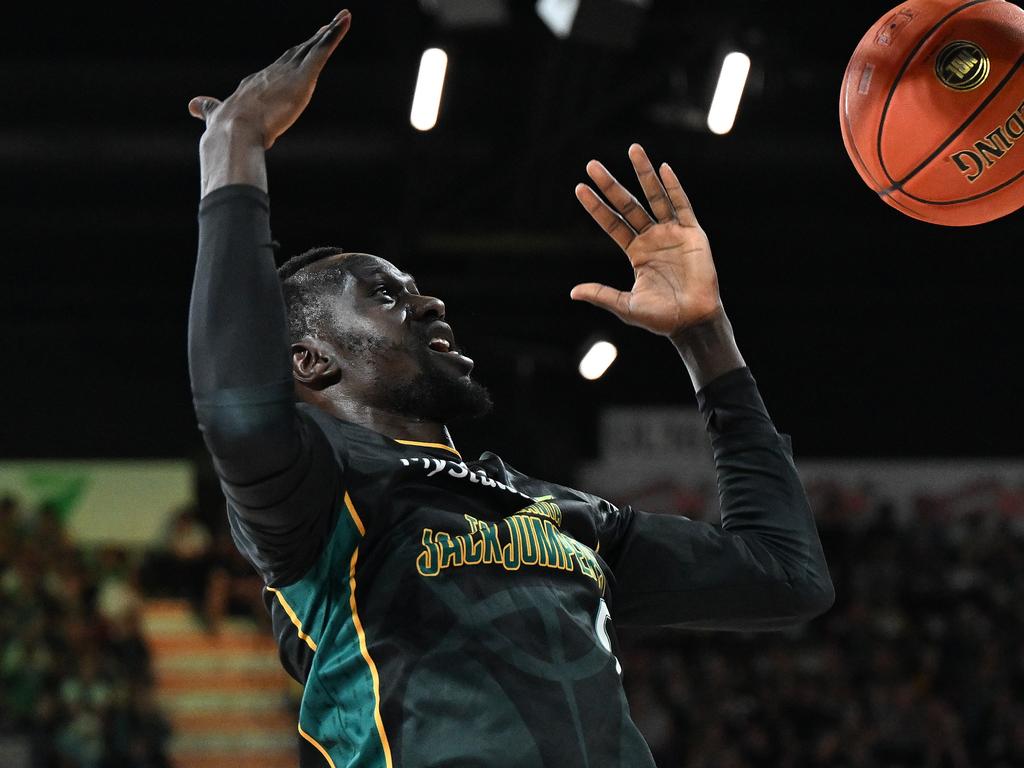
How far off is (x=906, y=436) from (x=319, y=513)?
37.7 feet

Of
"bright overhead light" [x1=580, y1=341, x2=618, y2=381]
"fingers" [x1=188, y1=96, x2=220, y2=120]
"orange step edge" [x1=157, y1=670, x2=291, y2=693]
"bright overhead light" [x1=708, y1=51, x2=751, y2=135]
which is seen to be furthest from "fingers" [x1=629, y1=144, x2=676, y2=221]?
"orange step edge" [x1=157, y1=670, x2=291, y2=693]

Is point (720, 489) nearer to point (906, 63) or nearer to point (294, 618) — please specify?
point (294, 618)

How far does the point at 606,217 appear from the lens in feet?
9.16

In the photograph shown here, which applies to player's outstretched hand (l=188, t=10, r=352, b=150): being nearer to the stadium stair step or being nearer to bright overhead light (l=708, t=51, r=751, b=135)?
bright overhead light (l=708, t=51, r=751, b=135)

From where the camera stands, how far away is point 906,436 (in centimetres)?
1296

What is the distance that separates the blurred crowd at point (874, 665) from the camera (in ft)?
33.8

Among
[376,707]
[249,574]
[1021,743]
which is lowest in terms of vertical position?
[249,574]

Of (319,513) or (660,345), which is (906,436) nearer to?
(660,345)

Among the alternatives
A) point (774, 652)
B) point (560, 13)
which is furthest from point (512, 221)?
point (774, 652)

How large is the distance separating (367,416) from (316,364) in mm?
145

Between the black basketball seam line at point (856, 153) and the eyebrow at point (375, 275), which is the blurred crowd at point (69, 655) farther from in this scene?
the black basketball seam line at point (856, 153)

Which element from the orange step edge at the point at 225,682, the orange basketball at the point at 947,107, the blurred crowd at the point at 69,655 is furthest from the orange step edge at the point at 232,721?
the orange basketball at the point at 947,107

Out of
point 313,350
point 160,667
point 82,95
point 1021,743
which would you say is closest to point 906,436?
Result: point 1021,743

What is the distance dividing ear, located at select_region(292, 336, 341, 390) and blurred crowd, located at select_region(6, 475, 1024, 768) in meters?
8.04
